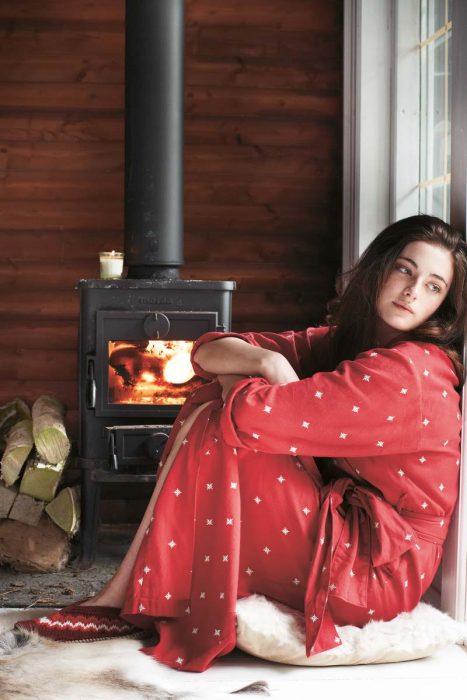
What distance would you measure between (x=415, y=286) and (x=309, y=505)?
0.54 meters

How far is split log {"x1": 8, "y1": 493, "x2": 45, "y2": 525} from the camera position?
2.96 m

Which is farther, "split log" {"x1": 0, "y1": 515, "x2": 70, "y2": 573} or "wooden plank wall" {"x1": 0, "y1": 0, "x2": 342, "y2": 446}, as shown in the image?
"wooden plank wall" {"x1": 0, "y1": 0, "x2": 342, "y2": 446}

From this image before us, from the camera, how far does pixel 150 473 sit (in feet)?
9.57

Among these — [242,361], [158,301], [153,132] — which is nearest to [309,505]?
[242,361]

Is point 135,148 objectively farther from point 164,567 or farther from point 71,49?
point 164,567

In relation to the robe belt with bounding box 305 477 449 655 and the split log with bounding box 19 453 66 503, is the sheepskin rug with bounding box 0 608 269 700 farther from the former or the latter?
the split log with bounding box 19 453 66 503

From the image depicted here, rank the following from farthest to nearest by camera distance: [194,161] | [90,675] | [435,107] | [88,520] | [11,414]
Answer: [194,161] < [11,414] < [88,520] < [435,107] < [90,675]

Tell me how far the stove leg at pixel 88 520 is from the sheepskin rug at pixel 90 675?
902mm

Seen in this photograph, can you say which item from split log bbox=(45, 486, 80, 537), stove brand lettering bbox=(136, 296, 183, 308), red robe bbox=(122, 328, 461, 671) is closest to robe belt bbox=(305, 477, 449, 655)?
red robe bbox=(122, 328, 461, 671)

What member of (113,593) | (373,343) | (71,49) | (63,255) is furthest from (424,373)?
(71,49)

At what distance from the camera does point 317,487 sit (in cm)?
206

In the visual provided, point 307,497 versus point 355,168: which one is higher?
point 355,168

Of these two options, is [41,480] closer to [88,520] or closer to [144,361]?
[88,520]

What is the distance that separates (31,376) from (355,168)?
57.1 inches
